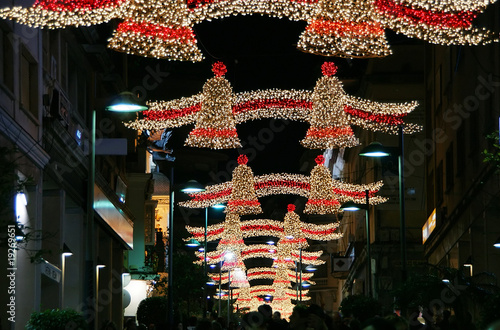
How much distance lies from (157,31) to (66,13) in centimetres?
203

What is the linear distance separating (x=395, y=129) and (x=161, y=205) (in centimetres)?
4189

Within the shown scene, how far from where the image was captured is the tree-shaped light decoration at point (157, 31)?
1490 cm

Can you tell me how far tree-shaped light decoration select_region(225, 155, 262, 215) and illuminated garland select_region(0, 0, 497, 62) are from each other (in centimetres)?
1945

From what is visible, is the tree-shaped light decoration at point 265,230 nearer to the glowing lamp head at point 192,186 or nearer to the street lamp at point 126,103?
the glowing lamp head at point 192,186

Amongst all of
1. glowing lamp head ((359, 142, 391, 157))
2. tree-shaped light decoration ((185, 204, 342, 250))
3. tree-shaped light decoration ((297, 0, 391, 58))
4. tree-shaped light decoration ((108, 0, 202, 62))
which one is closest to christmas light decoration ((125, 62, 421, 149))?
glowing lamp head ((359, 142, 391, 157))

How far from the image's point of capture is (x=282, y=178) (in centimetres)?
4181

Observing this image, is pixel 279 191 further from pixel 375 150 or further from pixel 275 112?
pixel 375 150

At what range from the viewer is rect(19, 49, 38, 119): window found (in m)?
23.3

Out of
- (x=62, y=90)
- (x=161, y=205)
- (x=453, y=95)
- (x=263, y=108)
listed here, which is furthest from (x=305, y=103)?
(x=161, y=205)

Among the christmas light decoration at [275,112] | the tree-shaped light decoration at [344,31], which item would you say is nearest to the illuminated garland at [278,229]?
the christmas light decoration at [275,112]

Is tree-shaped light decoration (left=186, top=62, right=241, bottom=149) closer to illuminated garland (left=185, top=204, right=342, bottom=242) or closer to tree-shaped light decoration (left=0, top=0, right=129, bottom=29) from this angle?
tree-shaped light decoration (left=0, top=0, right=129, bottom=29)

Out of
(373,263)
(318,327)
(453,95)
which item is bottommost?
(318,327)

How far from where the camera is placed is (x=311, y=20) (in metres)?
16.0

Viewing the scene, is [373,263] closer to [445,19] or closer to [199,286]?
[199,286]
